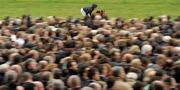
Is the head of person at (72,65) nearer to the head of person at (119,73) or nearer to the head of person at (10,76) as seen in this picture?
the head of person at (119,73)

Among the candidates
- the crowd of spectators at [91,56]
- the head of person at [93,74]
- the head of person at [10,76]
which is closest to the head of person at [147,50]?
the crowd of spectators at [91,56]

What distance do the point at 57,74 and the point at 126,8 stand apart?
746 inches

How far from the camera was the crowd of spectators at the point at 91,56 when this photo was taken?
12.9m

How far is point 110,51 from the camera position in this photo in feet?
53.8

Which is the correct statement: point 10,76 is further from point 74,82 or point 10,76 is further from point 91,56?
point 91,56

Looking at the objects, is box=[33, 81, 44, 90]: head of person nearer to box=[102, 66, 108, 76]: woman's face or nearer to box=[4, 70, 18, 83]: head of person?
box=[4, 70, 18, 83]: head of person

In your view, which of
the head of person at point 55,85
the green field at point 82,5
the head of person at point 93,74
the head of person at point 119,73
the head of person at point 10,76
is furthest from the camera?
the green field at point 82,5

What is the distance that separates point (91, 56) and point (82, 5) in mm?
17218

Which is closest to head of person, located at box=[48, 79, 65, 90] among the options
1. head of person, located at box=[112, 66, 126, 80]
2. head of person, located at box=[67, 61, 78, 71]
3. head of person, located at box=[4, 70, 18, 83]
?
head of person, located at box=[4, 70, 18, 83]

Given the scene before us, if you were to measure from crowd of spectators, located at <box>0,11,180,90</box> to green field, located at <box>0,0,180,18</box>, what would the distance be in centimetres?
823

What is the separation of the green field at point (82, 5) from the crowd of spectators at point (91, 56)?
8.23 m

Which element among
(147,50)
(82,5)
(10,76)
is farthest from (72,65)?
(82,5)

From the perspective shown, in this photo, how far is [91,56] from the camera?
16.2m

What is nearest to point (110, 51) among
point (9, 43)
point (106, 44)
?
point (106, 44)
